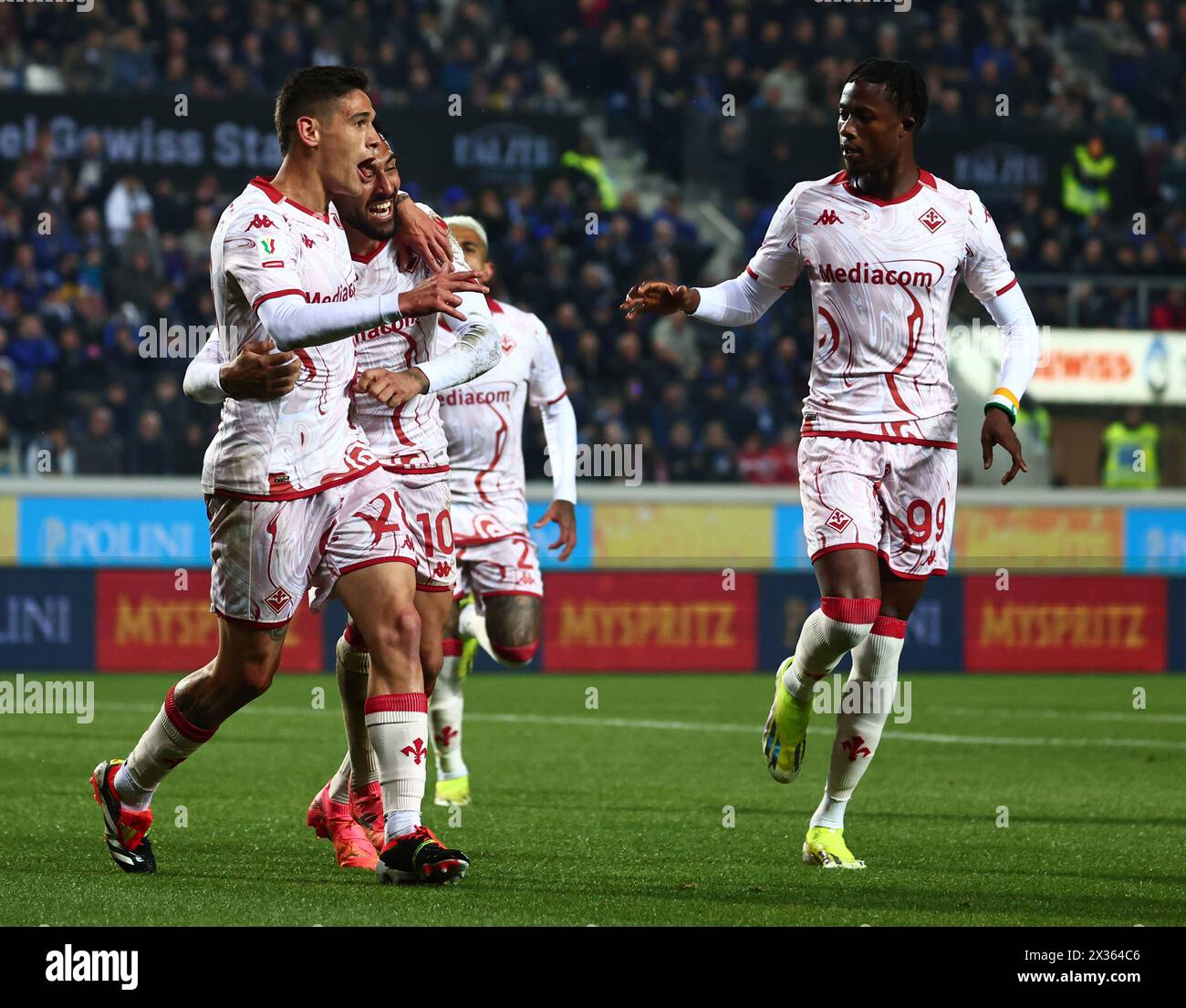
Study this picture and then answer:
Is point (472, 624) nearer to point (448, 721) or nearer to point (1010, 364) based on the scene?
point (448, 721)

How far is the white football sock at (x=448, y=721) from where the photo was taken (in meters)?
8.08

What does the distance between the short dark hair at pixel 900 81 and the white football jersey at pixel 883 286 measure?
221 millimetres

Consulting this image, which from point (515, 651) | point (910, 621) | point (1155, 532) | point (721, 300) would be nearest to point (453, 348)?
point (721, 300)

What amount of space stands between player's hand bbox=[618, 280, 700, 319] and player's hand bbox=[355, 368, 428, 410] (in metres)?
0.84

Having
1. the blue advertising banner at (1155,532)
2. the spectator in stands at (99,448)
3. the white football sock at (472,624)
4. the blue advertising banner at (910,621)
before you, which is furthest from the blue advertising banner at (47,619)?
the blue advertising banner at (1155,532)

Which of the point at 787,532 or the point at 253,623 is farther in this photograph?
the point at 787,532

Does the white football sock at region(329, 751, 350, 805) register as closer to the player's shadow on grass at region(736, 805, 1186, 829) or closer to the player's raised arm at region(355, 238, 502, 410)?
the player's raised arm at region(355, 238, 502, 410)

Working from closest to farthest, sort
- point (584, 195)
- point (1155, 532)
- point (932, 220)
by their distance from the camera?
point (932, 220) < point (1155, 532) < point (584, 195)

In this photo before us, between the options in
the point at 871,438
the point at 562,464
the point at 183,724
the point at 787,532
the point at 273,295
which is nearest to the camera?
the point at 273,295

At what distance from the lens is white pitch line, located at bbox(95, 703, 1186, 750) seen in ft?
36.9

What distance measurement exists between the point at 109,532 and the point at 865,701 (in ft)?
41.3

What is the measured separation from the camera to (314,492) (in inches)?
219

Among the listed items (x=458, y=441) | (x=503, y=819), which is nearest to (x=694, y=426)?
(x=458, y=441)

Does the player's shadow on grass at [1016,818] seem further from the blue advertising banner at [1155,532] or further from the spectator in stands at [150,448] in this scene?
the blue advertising banner at [1155,532]
